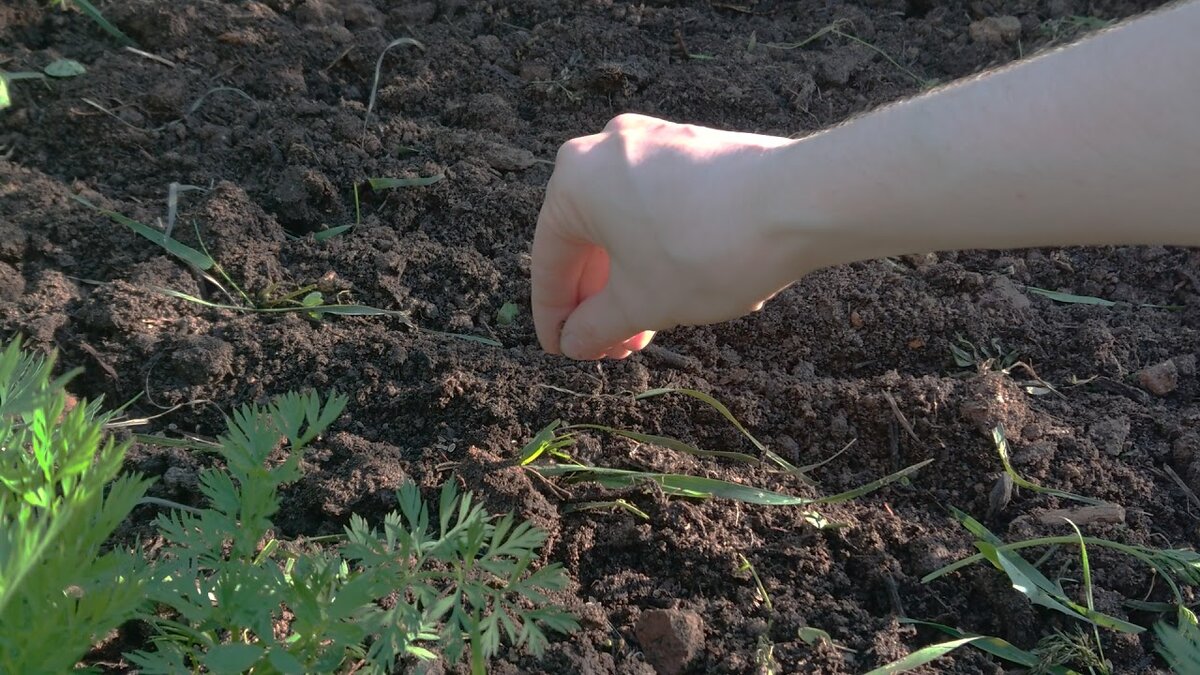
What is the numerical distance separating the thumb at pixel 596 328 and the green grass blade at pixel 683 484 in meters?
0.20

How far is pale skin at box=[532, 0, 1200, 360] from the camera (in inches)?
44.2

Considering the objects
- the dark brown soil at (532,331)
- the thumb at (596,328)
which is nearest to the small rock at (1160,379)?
the dark brown soil at (532,331)

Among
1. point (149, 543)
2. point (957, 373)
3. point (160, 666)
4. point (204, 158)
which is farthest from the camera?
point (204, 158)

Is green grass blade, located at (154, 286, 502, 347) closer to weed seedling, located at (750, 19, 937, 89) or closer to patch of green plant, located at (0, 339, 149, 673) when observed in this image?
patch of green plant, located at (0, 339, 149, 673)

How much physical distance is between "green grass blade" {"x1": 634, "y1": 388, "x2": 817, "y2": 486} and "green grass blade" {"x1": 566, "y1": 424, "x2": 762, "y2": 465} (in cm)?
3

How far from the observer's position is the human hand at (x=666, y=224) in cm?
141

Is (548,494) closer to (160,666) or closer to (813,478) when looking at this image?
(813,478)

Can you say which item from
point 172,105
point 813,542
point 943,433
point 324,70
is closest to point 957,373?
point 943,433

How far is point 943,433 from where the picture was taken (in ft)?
6.15

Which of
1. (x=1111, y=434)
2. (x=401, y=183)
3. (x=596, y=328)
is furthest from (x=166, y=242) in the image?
(x=1111, y=434)

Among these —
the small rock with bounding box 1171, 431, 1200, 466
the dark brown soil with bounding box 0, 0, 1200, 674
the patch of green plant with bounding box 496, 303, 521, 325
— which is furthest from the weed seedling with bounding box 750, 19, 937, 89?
the small rock with bounding box 1171, 431, 1200, 466

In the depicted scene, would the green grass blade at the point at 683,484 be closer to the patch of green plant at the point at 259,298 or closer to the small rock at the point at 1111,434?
the patch of green plant at the point at 259,298

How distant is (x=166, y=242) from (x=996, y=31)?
234 centimetres

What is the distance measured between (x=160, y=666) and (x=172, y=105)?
1758 mm
